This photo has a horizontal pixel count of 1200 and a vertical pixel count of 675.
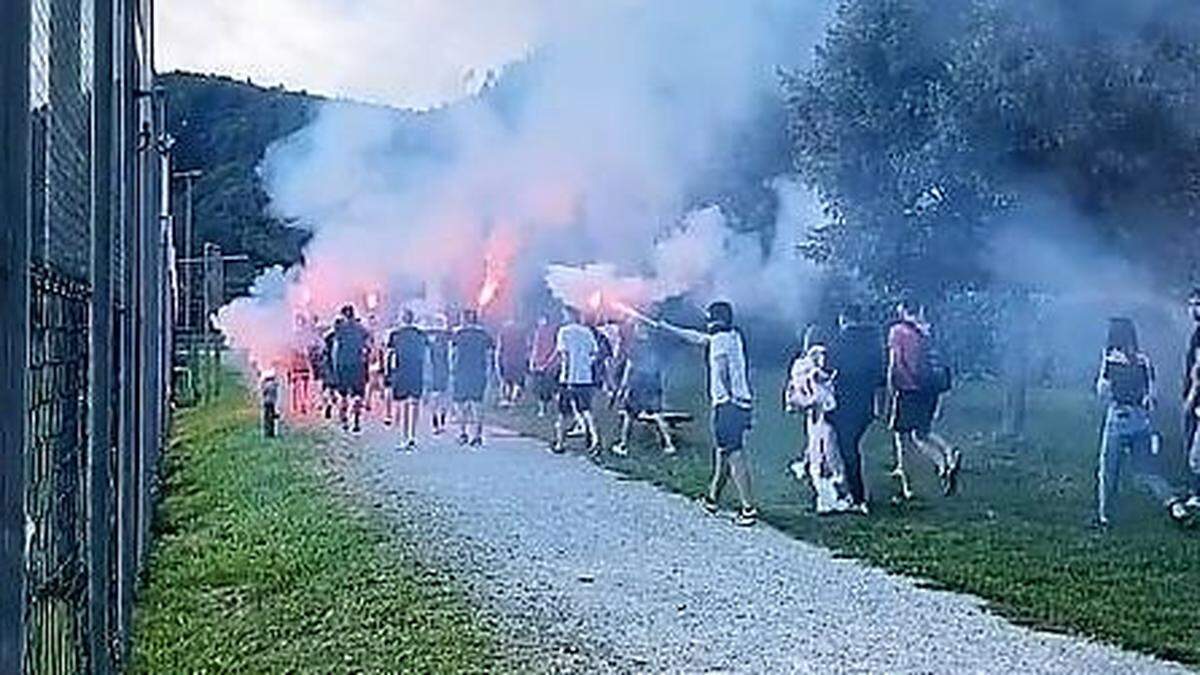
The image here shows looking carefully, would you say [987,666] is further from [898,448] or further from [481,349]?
[481,349]

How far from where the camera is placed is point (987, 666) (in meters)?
7.70

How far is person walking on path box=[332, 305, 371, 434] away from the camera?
2294cm

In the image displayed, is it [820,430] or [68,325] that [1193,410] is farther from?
[68,325]

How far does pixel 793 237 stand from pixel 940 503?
37.0ft

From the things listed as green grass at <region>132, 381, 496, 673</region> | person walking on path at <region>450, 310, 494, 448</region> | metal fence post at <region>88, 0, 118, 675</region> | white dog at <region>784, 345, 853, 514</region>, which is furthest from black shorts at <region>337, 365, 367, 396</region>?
metal fence post at <region>88, 0, 118, 675</region>

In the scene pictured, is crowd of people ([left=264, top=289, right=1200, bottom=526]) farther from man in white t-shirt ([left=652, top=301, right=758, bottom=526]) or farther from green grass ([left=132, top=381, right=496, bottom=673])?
green grass ([left=132, top=381, right=496, bottom=673])

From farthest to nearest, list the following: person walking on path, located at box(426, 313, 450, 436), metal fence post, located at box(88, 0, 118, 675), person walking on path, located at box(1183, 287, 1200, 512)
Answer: person walking on path, located at box(426, 313, 450, 436) < person walking on path, located at box(1183, 287, 1200, 512) < metal fence post, located at box(88, 0, 118, 675)

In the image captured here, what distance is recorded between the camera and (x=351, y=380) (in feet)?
75.5

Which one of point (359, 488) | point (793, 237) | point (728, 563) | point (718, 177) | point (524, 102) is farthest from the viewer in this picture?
point (524, 102)

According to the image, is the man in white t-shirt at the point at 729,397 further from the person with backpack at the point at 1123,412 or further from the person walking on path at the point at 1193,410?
the person walking on path at the point at 1193,410

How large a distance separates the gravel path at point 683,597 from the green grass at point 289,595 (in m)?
0.28

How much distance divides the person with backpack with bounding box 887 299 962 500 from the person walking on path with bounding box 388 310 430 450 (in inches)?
276

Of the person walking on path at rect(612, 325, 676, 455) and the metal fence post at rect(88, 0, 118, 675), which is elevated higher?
the metal fence post at rect(88, 0, 118, 675)

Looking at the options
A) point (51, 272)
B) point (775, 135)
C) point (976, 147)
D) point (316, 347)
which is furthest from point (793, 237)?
point (51, 272)
